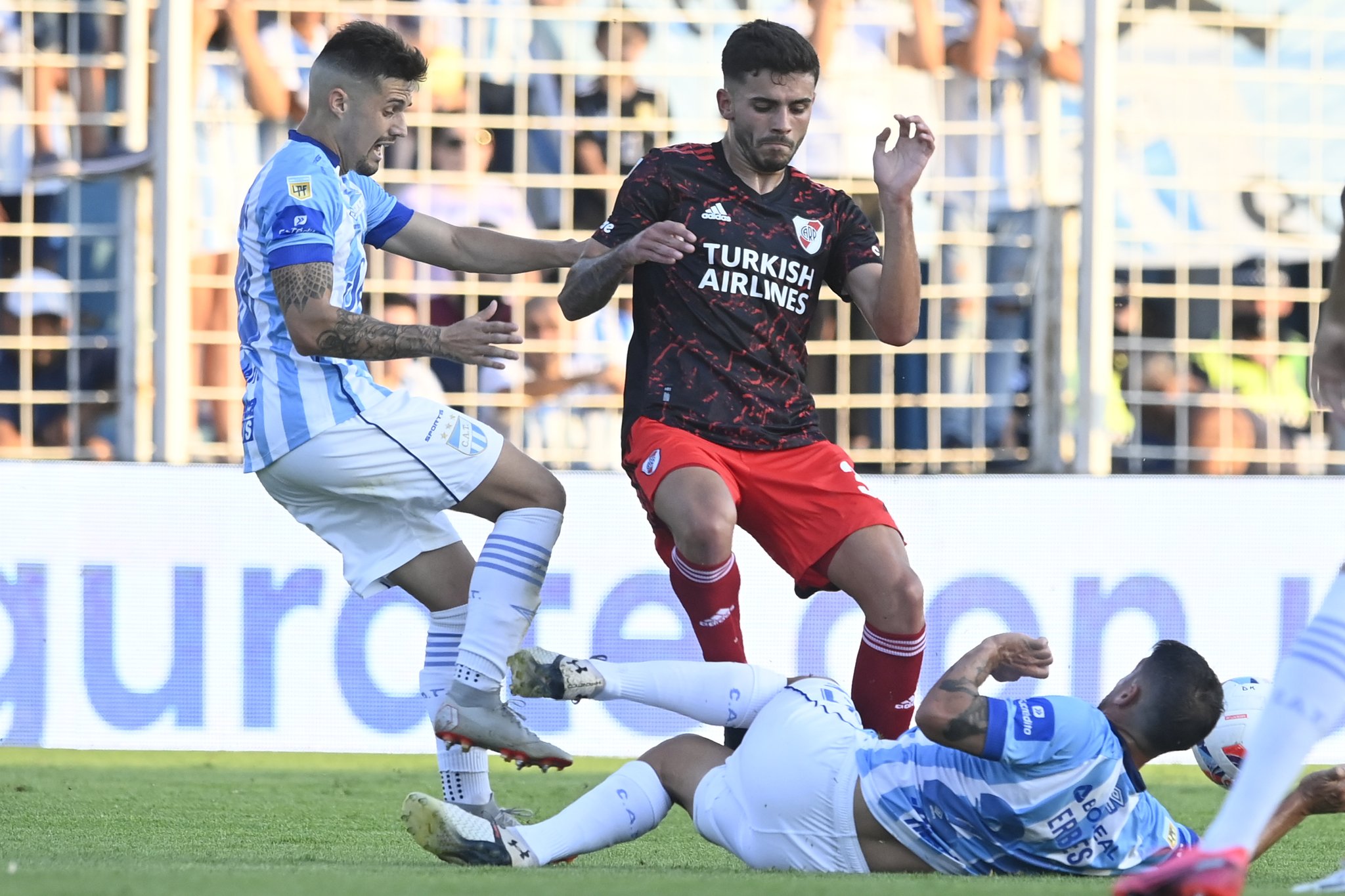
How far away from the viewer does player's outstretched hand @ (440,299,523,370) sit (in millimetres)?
4590

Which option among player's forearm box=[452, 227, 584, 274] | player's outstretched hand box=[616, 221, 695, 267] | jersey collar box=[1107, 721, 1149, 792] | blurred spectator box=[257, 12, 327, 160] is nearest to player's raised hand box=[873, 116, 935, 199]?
player's outstretched hand box=[616, 221, 695, 267]

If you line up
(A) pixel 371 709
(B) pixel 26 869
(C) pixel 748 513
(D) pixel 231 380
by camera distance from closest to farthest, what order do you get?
(B) pixel 26 869 < (C) pixel 748 513 < (A) pixel 371 709 < (D) pixel 231 380

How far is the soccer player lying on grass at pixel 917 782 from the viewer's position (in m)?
3.83

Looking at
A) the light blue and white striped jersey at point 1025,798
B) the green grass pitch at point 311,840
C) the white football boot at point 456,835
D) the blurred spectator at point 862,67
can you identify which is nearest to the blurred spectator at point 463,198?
the blurred spectator at point 862,67

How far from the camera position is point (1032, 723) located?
3.79m

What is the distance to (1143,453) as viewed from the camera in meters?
10.6

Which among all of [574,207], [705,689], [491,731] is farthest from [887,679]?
[574,207]

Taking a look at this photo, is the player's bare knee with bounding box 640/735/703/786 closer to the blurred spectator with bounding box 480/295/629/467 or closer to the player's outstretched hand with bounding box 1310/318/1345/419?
the player's outstretched hand with bounding box 1310/318/1345/419

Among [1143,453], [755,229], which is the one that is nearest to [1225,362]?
[1143,453]

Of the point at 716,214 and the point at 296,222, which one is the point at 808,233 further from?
the point at 296,222

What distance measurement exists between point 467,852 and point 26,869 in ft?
3.11

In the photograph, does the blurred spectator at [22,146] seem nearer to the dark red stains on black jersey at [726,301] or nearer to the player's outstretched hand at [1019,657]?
the dark red stains on black jersey at [726,301]

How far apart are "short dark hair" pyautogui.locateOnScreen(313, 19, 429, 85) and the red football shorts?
3.90 ft

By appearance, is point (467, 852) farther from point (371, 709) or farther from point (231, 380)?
point (231, 380)
